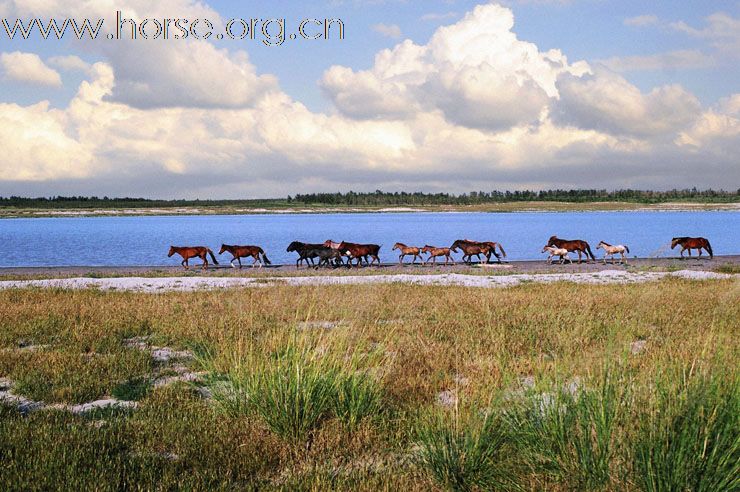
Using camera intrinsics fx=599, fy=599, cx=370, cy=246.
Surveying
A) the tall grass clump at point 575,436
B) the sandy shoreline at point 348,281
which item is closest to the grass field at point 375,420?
the tall grass clump at point 575,436

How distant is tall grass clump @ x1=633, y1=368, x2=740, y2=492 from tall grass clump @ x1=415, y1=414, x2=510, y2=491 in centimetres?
110

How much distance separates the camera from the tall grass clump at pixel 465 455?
16.0 ft

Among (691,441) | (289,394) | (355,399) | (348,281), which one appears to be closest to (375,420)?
(355,399)

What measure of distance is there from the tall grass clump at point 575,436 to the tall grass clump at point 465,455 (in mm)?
207

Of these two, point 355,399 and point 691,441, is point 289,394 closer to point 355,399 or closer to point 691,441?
point 355,399

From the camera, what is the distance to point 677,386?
5.14 metres

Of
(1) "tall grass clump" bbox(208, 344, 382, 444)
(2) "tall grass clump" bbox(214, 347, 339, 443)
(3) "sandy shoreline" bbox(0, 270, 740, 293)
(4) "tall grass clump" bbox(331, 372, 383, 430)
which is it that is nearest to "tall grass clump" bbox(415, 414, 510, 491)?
(4) "tall grass clump" bbox(331, 372, 383, 430)

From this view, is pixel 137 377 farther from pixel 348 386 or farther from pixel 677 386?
pixel 677 386

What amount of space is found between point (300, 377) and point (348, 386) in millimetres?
554

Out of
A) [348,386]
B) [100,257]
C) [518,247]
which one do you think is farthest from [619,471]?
[518,247]

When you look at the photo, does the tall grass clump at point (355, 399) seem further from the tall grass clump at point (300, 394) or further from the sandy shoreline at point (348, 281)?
the sandy shoreline at point (348, 281)

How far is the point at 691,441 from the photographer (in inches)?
175

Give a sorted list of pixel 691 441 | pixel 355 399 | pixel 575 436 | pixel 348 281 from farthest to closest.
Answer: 1. pixel 348 281
2. pixel 355 399
3. pixel 575 436
4. pixel 691 441

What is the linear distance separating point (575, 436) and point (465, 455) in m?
0.91
